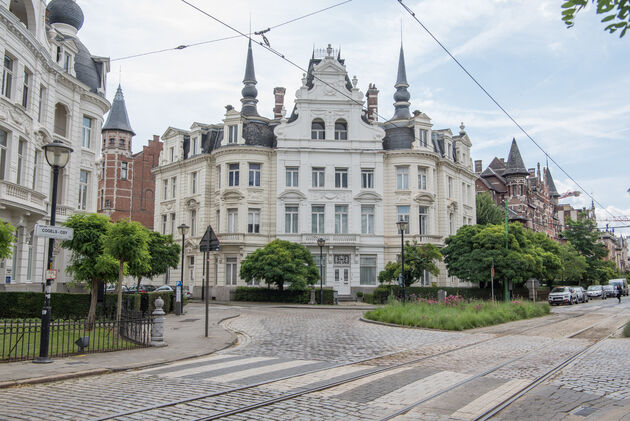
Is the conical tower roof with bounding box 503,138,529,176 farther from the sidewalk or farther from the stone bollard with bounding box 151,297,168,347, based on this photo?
the stone bollard with bounding box 151,297,168,347

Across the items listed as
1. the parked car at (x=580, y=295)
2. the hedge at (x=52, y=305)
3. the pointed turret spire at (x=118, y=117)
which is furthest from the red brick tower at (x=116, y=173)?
the parked car at (x=580, y=295)

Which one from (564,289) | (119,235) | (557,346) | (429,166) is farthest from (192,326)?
(564,289)

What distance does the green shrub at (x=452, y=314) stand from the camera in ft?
68.0

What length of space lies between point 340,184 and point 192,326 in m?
26.2

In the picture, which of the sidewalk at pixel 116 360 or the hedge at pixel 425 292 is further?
the hedge at pixel 425 292

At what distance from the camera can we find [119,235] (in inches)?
679

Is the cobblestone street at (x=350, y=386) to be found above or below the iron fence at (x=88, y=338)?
below

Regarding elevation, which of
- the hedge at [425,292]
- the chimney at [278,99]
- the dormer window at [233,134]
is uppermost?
the chimney at [278,99]

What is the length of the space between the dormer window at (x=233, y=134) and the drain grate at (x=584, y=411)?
39582 mm

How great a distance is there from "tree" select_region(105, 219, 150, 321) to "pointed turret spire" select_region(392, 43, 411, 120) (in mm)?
34991

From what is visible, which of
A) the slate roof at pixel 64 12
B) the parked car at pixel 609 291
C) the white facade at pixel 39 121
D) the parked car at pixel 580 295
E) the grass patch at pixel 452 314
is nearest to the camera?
the grass patch at pixel 452 314

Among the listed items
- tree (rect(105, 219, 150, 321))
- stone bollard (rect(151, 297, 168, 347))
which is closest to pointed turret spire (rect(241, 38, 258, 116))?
tree (rect(105, 219, 150, 321))

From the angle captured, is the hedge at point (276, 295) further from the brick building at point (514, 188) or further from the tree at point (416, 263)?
the brick building at point (514, 188)

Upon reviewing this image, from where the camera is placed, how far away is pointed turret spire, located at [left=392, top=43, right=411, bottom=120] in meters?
49.0
